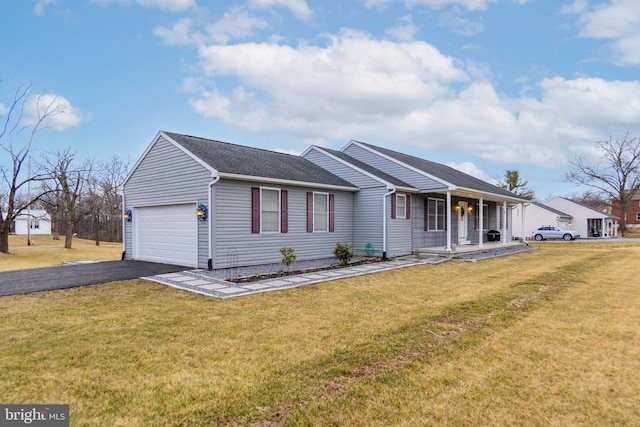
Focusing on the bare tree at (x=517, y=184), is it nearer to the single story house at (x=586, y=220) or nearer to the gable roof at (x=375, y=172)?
the single story house at (x=586, y=220)

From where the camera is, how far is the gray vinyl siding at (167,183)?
33.6ft

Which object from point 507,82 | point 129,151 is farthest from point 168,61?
point 129,151

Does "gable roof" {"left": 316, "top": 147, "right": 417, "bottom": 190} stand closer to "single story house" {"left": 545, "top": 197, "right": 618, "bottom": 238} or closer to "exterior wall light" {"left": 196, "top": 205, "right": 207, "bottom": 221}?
"exterior wall light" {"left": 196, "top": 205, "right": 207, "bottom": 221}

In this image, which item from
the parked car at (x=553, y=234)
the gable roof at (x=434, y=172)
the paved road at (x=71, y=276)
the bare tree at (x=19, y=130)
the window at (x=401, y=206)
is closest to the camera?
the paved road at (x=71, y=276)

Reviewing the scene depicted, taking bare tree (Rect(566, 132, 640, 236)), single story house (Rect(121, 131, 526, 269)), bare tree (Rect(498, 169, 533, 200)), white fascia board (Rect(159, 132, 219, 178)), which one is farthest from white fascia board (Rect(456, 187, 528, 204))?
→ bare tree (Rect(566, 132, 640, 236))

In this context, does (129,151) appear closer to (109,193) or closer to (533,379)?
(109,193)

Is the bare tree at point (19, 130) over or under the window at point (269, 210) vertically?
over

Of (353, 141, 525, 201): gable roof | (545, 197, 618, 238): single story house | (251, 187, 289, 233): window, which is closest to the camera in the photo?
(251, 187, 289, 233): window

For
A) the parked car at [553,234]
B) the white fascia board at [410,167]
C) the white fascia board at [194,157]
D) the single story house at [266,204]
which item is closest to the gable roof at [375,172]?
the single story house at [266,204]

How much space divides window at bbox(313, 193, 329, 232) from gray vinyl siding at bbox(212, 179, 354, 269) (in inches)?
8.8

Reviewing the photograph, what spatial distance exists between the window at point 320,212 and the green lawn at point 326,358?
6.17 meters

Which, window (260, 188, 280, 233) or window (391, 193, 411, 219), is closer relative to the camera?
window (260, 188, 280, 233)

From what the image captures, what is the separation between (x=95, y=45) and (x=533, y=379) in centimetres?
1632

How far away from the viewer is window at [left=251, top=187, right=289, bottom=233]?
1080 centimetres
